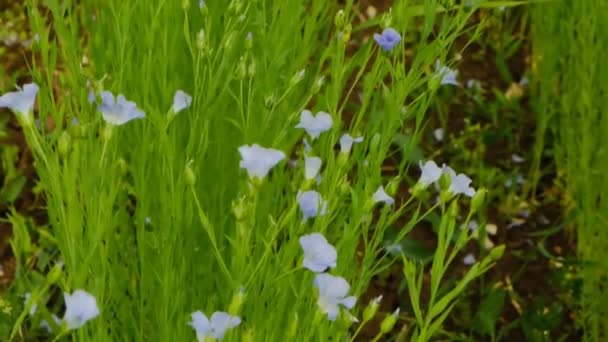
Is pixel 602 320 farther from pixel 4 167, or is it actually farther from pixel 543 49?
pixel 4 167

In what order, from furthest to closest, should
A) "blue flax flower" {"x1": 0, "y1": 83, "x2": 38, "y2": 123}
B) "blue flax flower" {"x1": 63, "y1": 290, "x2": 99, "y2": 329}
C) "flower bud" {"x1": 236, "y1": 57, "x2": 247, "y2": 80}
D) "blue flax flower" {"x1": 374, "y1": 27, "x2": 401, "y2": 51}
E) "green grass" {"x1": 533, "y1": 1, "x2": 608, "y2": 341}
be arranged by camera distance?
1. "green grass" {"x1": 533, "y1": 1, "x2": 608, "y2": 341}
2. "blue flax flower" {"x1": 374, "y1": 27, "x2": 401, "y2": 51}
3. "flower bud" {"x1": 236, "y1": 57, "x2": 247, "y2": 80}
4. "blue flax flower" {"x1": 0, "y1": 83, "x2": 38, "y2": 123}
5. "blue flax flower" {"x1": 63, "y1": 290, "x2": 99, "y2": 329}

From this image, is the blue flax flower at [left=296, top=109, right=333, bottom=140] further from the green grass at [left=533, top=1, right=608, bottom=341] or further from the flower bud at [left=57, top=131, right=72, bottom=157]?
the green grass at [left=533, top=1, right=608, bottom=341]

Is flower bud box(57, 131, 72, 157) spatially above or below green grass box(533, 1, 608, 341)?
above

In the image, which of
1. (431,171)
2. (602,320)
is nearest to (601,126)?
(602,320)

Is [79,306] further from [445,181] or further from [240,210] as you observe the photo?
[445,181]

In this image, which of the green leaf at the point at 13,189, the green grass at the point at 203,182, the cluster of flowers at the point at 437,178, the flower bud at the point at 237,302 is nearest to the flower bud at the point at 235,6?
the green grass at the point at 203,182

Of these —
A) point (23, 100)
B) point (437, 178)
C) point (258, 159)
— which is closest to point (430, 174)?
point (437, 178)

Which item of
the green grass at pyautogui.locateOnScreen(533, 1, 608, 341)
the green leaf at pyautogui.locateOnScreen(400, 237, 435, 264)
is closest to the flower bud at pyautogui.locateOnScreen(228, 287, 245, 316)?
the green grass at pyautogui.locateOnScreen(533, 1, 608, 341)
